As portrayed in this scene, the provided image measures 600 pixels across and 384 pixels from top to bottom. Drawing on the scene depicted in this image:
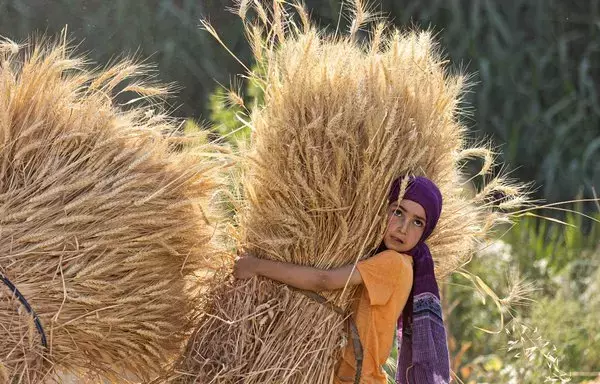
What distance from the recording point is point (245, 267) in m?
2.21

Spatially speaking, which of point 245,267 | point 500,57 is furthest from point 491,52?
point 245,267

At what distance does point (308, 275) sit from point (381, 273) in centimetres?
15

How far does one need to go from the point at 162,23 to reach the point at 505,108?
2.16 m

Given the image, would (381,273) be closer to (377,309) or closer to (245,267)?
(377,309)

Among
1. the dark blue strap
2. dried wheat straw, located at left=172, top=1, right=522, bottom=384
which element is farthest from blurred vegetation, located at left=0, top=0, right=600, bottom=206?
the dark blue strap

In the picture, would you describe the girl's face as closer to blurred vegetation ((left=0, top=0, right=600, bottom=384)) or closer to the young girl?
the young girl

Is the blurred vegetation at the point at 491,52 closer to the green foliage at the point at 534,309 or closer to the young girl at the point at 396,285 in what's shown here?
the green foliage at the point at 534,309

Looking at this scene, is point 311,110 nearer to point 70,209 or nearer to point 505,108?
point 70,209

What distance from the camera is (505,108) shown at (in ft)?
21.0

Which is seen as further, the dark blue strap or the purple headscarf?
the purple headscarf

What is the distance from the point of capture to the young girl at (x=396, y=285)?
216cm

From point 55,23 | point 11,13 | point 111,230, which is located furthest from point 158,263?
point 11,13

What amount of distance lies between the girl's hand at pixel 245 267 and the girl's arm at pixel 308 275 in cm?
1

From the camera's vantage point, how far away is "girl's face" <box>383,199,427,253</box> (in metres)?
2.16
